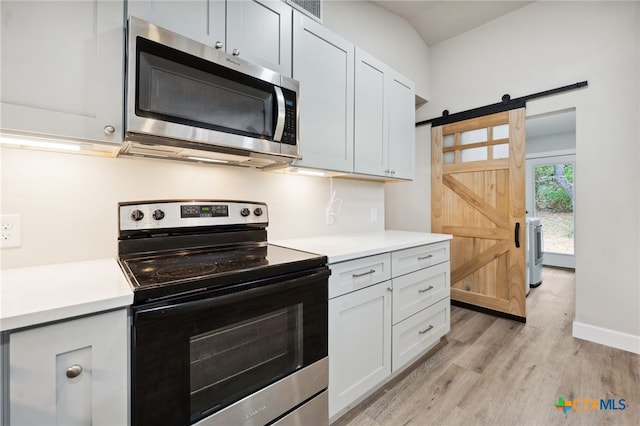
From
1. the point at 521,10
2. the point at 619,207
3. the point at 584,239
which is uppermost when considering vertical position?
the point at 521,10

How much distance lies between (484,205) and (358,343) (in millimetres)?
2328

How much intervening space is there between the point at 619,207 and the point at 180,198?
10.9 ft

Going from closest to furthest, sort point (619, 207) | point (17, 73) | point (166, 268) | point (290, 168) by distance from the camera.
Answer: point (17, 73) < point (166, 268) < point (290, 168) < point (619, 207)

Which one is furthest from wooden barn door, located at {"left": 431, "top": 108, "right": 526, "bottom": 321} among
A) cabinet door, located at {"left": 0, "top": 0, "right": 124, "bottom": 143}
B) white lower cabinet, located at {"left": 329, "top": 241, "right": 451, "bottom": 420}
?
cabinet door, located at {"left": 0, "top": 0, "right": 124, "bottom": 143}

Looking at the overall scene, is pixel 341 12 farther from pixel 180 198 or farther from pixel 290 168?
pixel 180 198

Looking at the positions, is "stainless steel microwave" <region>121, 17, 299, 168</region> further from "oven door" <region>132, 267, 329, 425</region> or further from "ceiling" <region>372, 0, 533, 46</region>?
"ceiling" <region>372, 0, 533, 46</region>

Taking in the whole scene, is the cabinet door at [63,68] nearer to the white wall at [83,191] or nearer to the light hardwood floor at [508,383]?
the white wall at [83,191]

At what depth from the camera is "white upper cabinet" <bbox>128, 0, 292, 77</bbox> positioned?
1140 millimetres

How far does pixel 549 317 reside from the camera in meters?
2.97

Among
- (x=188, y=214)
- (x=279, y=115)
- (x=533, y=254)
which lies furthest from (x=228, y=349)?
(x=533, y=254)

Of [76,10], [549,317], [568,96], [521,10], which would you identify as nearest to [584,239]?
[549,317]

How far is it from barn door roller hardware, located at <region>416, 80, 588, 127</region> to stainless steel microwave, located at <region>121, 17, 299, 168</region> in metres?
2.49

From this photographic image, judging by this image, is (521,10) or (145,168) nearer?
(145,168)

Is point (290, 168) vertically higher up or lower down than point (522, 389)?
higher up
